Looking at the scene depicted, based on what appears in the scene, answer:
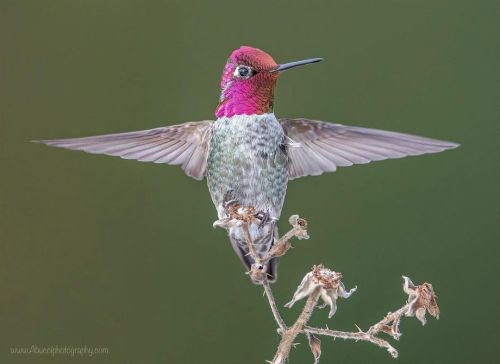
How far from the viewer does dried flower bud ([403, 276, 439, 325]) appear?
1803mm

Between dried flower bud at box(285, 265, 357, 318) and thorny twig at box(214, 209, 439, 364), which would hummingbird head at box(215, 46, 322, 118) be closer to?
thorny twig at box(214, 209, 439, 364)

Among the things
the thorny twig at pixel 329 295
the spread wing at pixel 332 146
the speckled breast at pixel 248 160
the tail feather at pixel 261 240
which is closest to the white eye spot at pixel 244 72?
the speckled breast at pixel 248 160

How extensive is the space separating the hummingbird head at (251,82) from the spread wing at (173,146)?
0.76 feet

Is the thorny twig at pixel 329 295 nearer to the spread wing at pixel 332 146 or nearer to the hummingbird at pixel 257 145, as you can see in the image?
the hummingbird at pixel 257 145

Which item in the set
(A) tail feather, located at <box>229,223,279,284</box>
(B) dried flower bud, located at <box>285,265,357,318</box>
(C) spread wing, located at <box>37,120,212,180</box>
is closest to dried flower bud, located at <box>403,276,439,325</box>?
(B) dried flower bud, located at <box>285,265,357,318</box>

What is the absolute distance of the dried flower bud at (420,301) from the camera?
180cm

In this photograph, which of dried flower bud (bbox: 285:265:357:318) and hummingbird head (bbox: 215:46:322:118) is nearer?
dried flower bud (bbox: 285:265:357:318)

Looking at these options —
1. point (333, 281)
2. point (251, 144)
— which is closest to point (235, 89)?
point (251, 144)

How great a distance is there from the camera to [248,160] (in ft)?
7.71

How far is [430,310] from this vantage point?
73.0 inches

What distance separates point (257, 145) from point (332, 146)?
351 millimetres

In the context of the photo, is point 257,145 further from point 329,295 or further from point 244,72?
point 329,295

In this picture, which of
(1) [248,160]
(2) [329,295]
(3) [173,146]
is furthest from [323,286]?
(3) [173,146]

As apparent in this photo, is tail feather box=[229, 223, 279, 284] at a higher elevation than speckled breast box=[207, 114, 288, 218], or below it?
below
